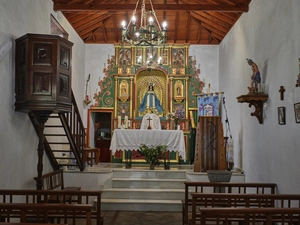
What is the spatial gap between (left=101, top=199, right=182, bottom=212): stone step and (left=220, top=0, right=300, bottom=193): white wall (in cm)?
185

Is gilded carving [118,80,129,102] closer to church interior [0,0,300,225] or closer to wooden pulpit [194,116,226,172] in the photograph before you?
church interior [0,0,300,225]

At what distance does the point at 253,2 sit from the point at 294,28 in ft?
8.91

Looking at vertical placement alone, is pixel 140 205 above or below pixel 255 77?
below

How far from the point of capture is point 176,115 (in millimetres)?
11828

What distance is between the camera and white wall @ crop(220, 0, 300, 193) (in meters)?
5.36

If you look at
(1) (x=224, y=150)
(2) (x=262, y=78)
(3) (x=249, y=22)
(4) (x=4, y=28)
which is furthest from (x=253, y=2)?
(4) (x=4, y=28)

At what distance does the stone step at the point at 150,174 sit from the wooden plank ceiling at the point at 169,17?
4159 millimetres

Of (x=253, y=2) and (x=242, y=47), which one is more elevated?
(x=253, y=2)

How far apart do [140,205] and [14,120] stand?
313 centimetres

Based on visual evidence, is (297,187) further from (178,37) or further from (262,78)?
(178,37)

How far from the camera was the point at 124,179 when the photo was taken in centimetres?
803

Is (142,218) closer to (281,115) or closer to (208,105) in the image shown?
(281,115)

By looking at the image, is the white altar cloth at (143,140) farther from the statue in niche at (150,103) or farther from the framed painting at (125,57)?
the framed painting at (125,57)

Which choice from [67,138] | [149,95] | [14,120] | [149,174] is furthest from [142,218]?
[149,95]
